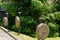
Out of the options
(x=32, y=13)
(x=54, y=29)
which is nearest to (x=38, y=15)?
(x=32, y=13)

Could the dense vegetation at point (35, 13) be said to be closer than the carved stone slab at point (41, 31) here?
No

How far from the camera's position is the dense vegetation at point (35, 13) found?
13929 millimetres

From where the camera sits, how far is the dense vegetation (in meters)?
13.9

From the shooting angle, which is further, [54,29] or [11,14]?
[11,14]

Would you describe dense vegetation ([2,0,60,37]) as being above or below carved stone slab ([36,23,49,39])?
above

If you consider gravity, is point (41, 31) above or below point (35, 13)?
below

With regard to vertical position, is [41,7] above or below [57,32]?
above

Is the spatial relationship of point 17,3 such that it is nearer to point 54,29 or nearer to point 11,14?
point 11,14

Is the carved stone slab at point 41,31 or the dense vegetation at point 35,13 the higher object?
the dense vegetation at point 35,13

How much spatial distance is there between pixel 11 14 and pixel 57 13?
3.08 m

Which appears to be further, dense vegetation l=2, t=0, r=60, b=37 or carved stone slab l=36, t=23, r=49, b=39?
dense vegetation l=2, t=0, r=60, b=37

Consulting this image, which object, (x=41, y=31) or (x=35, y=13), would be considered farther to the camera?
(x=35, y=13)

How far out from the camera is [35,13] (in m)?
14.6

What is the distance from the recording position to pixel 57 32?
14.3 meters
